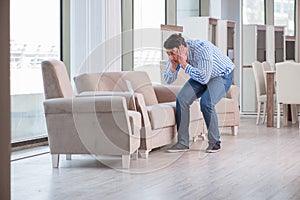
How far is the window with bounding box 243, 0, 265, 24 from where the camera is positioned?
11516 millimetres

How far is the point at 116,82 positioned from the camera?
6.20 m

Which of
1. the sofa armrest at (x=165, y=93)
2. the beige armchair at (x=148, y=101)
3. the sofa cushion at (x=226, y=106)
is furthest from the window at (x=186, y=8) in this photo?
the beige armchair at (x=148, y=101)

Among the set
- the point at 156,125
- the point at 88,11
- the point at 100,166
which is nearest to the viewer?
the point at 100,166

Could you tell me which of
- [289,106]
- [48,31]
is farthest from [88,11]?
[289,106]

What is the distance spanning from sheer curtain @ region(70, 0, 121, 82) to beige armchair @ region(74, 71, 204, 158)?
0.89 m

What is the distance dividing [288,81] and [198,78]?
2910 millimetres

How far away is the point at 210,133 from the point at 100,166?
4.73 ft

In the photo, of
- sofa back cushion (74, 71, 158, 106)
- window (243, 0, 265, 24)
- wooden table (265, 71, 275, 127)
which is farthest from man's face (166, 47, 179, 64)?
window (243, 0, 265, 24)

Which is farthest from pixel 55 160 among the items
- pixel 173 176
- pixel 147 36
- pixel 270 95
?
pixel 270 95

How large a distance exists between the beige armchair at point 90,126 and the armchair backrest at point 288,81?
380 cm

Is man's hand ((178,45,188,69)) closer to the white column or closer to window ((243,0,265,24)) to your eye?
the white column

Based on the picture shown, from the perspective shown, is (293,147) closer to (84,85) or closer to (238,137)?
(238,137)

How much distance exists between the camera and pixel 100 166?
5188 millimetres

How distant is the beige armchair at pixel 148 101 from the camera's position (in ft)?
18.2
